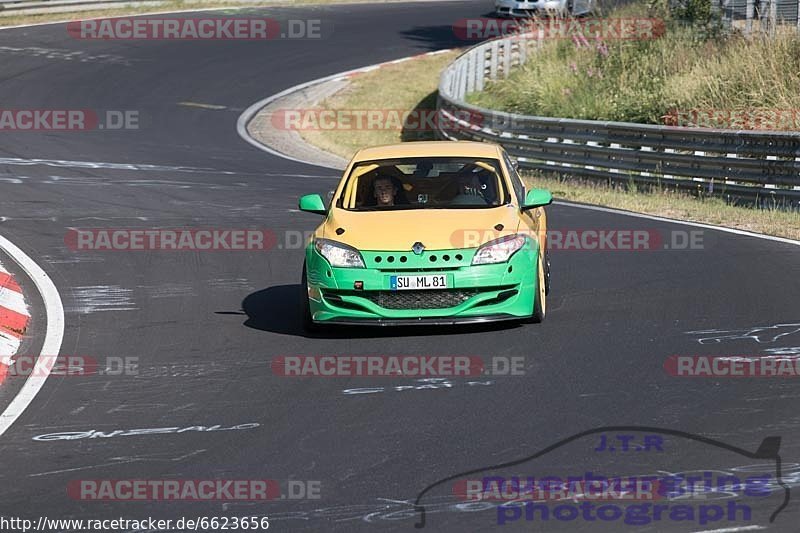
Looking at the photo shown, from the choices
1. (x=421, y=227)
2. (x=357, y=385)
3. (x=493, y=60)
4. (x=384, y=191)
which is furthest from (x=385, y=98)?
(x=357, y=385)

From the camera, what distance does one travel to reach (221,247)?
1466cm

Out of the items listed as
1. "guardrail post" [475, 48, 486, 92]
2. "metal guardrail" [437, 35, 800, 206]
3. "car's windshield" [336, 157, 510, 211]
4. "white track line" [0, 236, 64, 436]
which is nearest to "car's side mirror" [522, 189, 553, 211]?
"car's windshield" [336, 157, 510, 211]

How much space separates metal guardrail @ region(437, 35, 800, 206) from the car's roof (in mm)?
7579

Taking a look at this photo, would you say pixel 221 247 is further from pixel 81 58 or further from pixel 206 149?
pixel 81 58

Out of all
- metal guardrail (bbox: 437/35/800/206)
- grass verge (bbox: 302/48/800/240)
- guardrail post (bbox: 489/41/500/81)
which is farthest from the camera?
guardrail post (bbox: 489/41/500/81)

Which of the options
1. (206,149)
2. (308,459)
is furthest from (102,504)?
(206,149)

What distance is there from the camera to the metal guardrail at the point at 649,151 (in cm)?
1786
